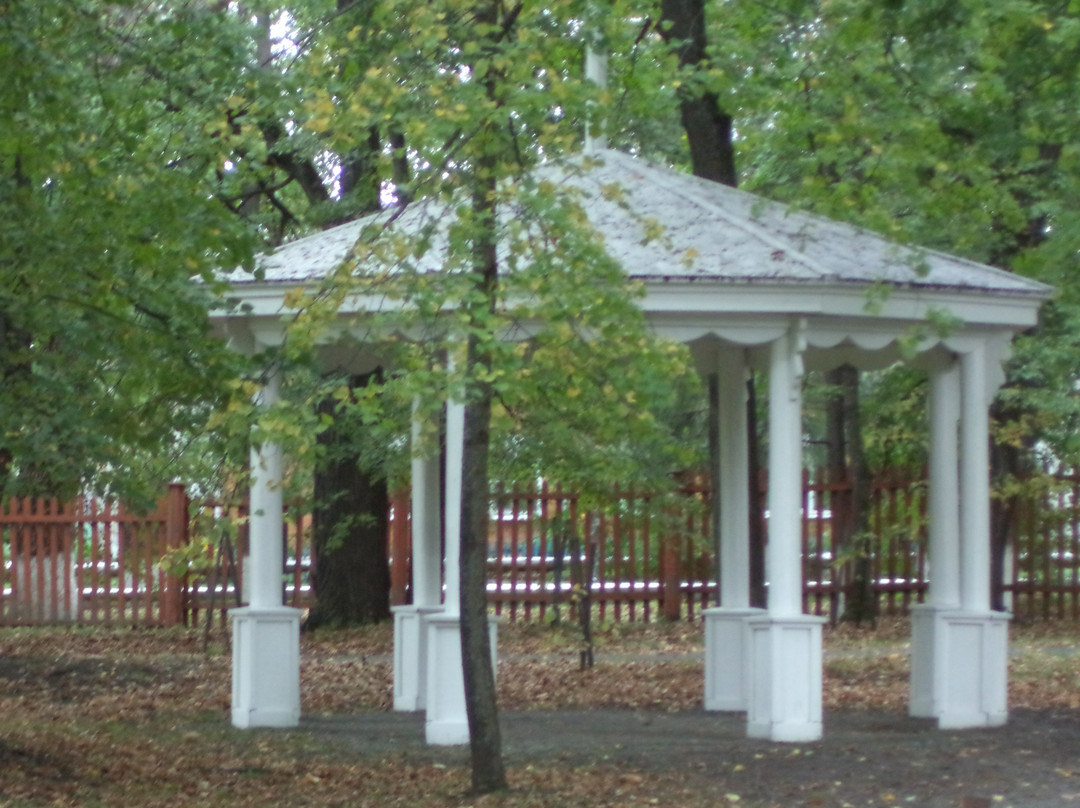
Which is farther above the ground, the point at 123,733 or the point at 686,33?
the point at 686,33

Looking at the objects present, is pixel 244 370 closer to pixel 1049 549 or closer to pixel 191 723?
pixel 191 723

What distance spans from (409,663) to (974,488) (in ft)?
14.6

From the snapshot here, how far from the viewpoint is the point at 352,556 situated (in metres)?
18.3

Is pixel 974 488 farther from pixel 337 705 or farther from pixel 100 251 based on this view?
pixel 100 251

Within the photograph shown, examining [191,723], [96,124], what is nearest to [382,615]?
[191,723]

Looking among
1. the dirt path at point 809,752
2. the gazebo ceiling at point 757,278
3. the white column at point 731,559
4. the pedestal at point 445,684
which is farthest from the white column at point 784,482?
the pedestal at point 445,684

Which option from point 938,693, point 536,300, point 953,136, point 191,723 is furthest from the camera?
point 191,723

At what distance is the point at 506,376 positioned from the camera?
707cm

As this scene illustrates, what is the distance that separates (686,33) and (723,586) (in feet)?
15.1

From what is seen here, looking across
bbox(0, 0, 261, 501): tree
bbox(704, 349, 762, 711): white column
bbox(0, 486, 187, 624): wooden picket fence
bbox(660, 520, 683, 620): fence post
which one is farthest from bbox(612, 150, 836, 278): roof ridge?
bbox(0, 486, 187, 624): wooden picket fence

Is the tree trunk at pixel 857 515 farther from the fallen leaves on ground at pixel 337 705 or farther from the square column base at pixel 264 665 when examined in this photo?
the square column base at pixel 264 665

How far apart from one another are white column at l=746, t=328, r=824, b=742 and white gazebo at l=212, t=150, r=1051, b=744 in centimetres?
1

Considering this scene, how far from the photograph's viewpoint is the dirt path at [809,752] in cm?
830

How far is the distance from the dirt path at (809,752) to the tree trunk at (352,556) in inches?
247
